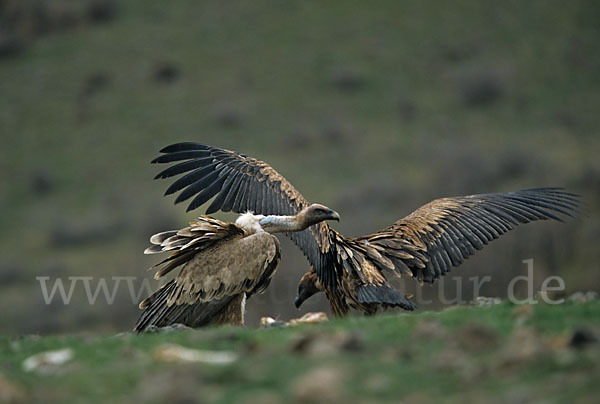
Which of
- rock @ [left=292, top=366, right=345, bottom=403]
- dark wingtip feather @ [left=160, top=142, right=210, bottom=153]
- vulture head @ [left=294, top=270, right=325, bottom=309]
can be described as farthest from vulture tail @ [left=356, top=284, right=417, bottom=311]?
rock @ [left=292, top=366, right=345, bottom=403]

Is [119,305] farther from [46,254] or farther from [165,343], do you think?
[165,343]

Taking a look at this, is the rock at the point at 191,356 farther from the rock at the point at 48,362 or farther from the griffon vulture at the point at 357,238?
the griffon vulture at the point at 357,238

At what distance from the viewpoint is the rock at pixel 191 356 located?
650 cm

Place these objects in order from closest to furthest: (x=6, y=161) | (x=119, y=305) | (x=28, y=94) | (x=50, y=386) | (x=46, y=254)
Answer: (x=50, y=386) < (x=119, y=305) < (x=46, y=254) < (x=6, y=161) < (x=28, y=94)

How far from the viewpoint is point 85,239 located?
3750cm

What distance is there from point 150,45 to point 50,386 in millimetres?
45692

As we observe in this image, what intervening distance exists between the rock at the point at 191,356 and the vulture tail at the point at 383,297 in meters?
4.18

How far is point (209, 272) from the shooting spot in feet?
34.8

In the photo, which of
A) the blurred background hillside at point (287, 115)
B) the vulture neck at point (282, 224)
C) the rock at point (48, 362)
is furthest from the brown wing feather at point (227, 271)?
the blurred background hillside at point (287, 115)

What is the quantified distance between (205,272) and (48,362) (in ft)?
12.0

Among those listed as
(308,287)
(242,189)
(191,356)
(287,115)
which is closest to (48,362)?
(191,356)

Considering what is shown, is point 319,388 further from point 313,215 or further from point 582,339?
point 313,215

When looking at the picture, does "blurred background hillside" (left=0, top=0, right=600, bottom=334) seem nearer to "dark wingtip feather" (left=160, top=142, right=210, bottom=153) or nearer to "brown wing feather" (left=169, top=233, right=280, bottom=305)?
"dark wingtip feather" (left=160, top=142, right=210, bottom=153)

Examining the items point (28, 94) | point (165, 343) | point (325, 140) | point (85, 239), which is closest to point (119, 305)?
point (85, 239)
